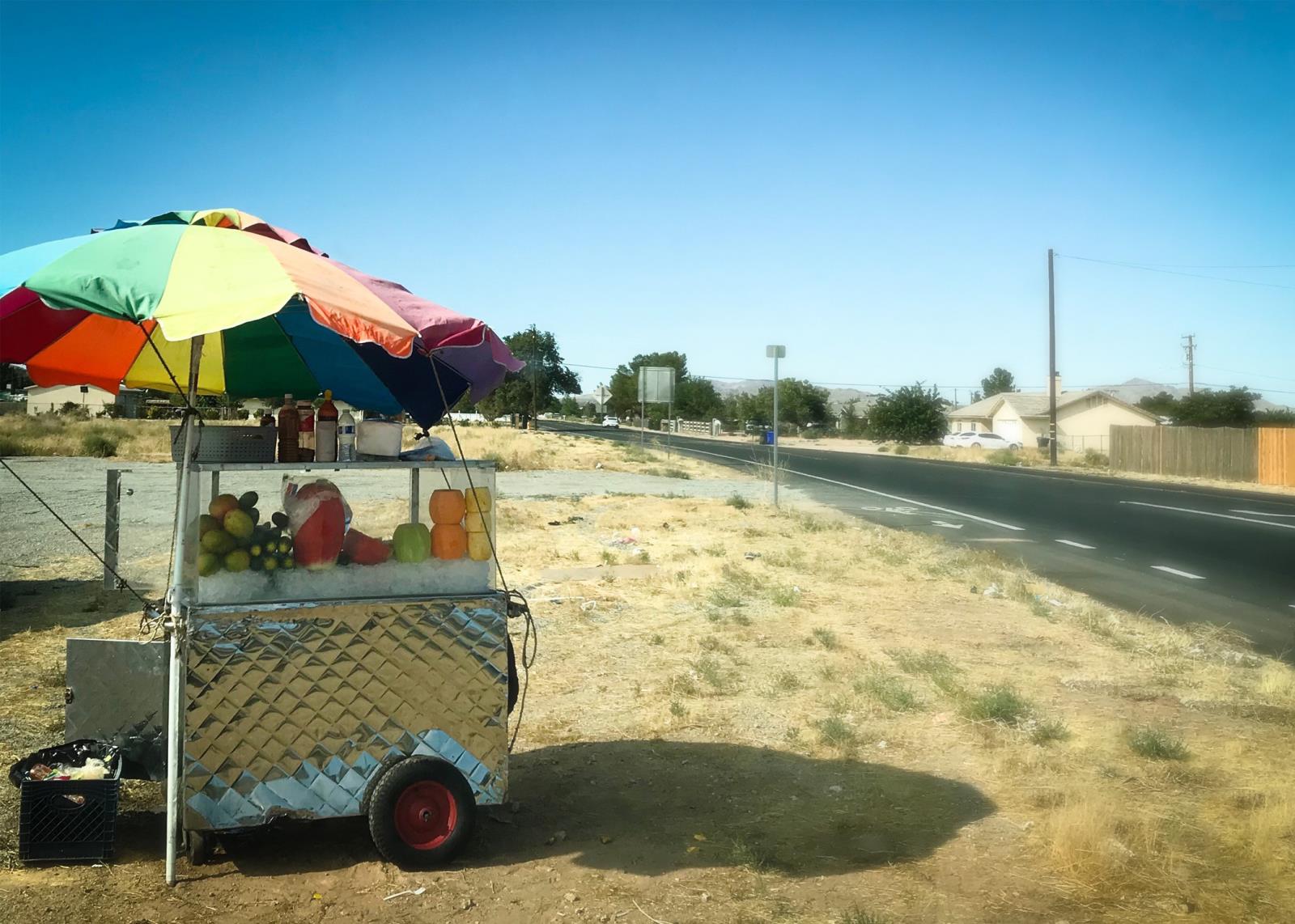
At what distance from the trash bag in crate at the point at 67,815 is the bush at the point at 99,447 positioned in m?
36.8

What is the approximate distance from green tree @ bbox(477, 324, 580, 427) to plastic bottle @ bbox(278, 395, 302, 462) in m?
73.9

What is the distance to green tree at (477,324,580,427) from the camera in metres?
82.6

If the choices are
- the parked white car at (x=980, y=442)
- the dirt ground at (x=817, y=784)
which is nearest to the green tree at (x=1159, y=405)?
the parked white car at (x=980, y=442)

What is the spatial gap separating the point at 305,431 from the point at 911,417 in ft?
252

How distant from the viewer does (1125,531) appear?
19266mm

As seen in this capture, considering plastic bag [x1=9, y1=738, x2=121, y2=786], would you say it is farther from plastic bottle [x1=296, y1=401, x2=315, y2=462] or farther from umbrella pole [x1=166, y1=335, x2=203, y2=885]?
plastic bottle [x1=296, y1=401, x2=315, y2=462]

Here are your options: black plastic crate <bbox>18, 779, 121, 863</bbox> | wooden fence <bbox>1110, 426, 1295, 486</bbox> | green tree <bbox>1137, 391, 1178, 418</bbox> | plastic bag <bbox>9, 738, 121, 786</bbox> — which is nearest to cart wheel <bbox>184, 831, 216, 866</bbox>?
black plastic crate <bbox>18, 779, 121, 863</bbox>

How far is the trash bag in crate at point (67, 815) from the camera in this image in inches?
169

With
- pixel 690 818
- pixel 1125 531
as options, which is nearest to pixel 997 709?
pixel 690 818

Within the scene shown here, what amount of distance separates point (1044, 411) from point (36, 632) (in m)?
88.2

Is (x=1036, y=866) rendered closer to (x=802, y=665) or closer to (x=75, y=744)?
(x=802, y=665)

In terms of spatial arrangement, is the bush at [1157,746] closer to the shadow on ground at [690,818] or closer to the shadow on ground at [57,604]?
the shadow on ground at [690,818]

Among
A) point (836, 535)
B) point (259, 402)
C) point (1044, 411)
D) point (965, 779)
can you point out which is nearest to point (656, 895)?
point (965, 779)

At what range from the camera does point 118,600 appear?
1106 centimetres
